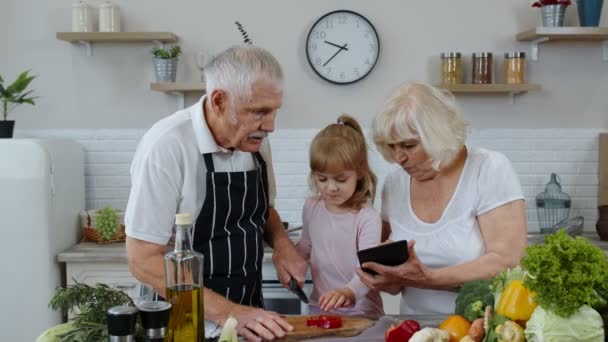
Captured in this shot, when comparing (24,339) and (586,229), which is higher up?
(586,229)

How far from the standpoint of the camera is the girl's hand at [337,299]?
7.42 ft

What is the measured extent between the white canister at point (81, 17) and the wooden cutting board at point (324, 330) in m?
2.85

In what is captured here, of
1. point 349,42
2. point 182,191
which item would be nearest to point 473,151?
point 182,191

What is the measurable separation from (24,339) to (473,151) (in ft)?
8.36

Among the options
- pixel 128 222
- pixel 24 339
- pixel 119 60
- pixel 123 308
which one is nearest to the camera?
pixel 123 308

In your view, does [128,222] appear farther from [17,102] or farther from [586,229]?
[586,229]

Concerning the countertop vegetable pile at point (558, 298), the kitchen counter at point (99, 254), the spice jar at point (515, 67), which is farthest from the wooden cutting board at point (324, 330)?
the spice jar at point (515, 67)

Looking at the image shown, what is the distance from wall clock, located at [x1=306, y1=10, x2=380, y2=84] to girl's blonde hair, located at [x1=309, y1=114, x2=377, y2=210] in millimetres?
1713

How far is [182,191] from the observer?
6.93 feet

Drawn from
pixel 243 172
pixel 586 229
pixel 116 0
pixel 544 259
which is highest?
pixel 116 0

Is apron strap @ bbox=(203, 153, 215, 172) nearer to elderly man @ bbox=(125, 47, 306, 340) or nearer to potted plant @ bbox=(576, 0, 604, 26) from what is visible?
elderly man @ bbox=(125, 47, 306, 340)

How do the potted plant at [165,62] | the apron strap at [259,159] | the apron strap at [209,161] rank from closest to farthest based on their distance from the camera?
1. the apron strap at [209,161]
2. the apron strap at [259,159]
3. the potted plant at [165,62]

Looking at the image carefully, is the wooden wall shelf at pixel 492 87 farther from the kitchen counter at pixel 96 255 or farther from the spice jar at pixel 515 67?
the kitchen counter at pixel 96 255

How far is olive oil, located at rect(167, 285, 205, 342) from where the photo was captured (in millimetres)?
1531
